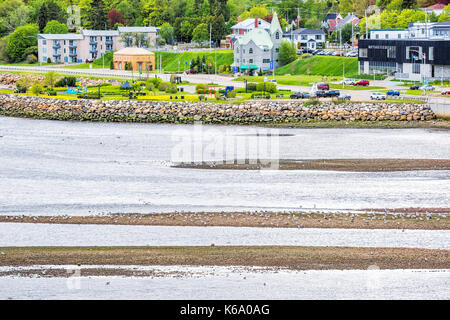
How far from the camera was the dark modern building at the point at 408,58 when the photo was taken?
80062 mm

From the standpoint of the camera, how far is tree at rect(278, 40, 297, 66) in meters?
107

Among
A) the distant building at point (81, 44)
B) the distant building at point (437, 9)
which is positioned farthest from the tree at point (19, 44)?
the distant building at point (437, 9)

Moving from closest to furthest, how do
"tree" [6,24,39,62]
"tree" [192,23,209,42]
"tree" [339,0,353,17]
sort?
"tree" [192,23,209,42] → "tree" [6,24,39,62] → "tree" [339,0,353,17]

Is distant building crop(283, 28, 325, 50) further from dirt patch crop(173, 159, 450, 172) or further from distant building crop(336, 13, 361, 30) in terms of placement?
dirt patch crop(173, 159, 450, 172)

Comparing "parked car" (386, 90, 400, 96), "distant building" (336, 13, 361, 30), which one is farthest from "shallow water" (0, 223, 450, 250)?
"distant building" (336, 13, 361, 30)

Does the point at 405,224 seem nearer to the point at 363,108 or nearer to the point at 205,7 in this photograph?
the point at 363,108

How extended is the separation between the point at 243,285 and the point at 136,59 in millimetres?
92819

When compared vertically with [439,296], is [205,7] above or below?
above

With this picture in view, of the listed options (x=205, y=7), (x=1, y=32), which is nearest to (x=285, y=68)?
(x=205, y=7)

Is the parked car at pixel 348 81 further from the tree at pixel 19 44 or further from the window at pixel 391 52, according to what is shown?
the tree at pixel 19 44

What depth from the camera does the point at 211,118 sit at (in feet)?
220

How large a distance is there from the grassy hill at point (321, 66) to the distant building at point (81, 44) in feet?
129

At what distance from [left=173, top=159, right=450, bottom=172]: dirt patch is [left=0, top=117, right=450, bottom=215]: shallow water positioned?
1.24m

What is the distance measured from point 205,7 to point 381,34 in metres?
50.9
